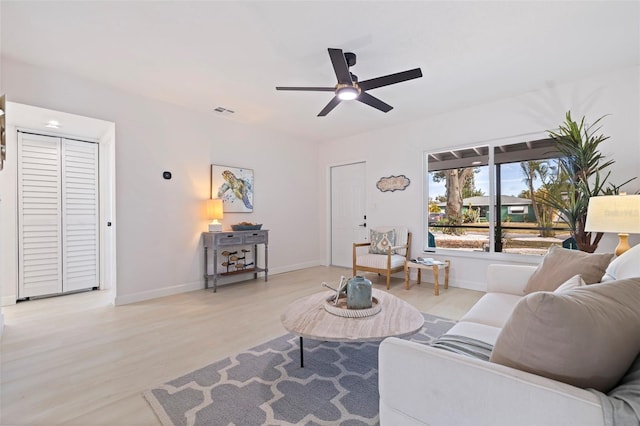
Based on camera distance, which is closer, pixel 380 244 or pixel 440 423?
pixel 440 423

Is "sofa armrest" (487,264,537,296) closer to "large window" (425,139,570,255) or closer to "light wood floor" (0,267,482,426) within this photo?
"light wood floor" (0,267,482,426)

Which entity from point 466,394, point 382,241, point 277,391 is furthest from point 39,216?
point 466,394

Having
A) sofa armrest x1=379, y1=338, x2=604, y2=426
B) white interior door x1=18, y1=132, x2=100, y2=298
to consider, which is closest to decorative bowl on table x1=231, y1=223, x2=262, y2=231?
white interior door x1=18, y1=132, x2=100, y2=298

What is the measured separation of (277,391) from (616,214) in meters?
2.74

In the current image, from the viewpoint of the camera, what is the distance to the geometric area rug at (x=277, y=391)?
4.94ft

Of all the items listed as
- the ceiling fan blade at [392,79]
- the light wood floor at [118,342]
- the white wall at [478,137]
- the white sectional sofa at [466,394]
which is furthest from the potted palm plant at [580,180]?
the white sectional sofa at [466,394]

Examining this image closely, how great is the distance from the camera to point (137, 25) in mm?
2234

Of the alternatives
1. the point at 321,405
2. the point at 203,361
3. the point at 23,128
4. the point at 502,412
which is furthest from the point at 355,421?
the point at 23,128

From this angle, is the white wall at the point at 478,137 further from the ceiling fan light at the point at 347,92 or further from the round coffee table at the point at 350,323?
the round coffee table at the point at 350,323

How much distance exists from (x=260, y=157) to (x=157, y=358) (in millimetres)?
3398

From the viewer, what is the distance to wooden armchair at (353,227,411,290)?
4.07 metres

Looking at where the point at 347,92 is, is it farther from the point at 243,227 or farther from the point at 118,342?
the point at 118,342

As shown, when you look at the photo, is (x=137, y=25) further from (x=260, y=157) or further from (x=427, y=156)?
(x=427, y=156)

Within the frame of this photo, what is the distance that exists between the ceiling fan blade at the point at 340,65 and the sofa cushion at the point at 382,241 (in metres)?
2.67
